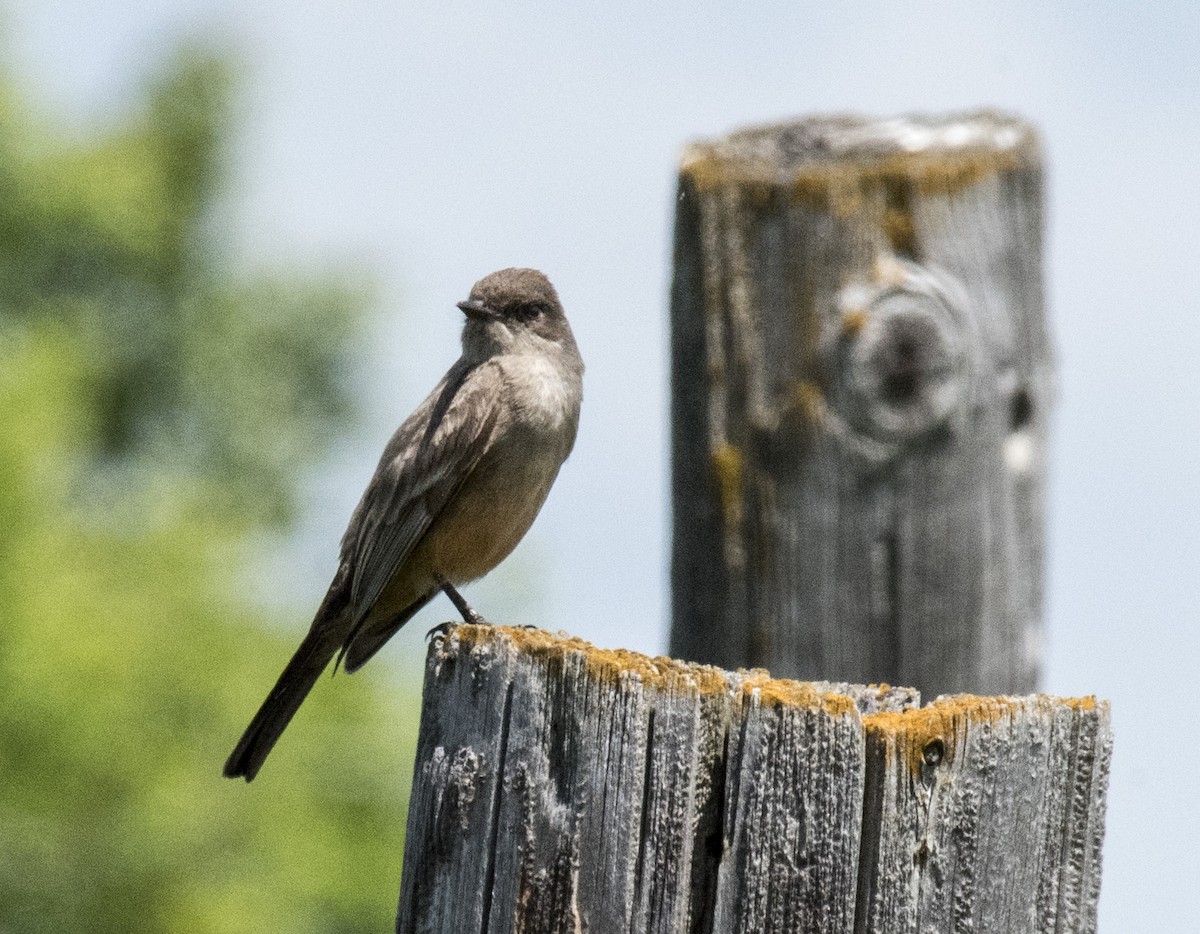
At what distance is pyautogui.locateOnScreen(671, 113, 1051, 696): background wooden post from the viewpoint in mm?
4371

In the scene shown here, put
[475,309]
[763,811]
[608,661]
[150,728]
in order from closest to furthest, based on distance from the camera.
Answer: [763,811] < [608,661] < [475,309] < [150,728]

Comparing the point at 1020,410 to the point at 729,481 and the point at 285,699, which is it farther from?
the point at 285,699

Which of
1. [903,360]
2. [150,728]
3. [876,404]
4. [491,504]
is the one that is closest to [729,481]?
[876,404]

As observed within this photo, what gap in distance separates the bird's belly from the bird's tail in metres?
0.39

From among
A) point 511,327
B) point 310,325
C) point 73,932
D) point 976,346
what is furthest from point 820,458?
point 310,325

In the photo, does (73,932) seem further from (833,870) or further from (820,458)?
(833,870)

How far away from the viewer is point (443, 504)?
537cm

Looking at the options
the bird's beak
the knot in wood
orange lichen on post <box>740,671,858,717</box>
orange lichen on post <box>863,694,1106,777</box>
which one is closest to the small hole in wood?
the knot in wood

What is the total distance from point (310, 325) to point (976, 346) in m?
24.8

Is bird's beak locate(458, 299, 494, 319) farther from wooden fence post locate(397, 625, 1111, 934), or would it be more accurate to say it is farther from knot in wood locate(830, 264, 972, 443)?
wooden fence post locate(397, 625, 1111, 934)

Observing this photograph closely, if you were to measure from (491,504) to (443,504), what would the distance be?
151 millimetres

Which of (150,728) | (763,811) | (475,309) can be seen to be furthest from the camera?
(150,728)

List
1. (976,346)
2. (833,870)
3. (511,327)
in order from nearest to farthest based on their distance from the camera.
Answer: (833,870), (976,346), (511,327)

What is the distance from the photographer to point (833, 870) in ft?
8.68
